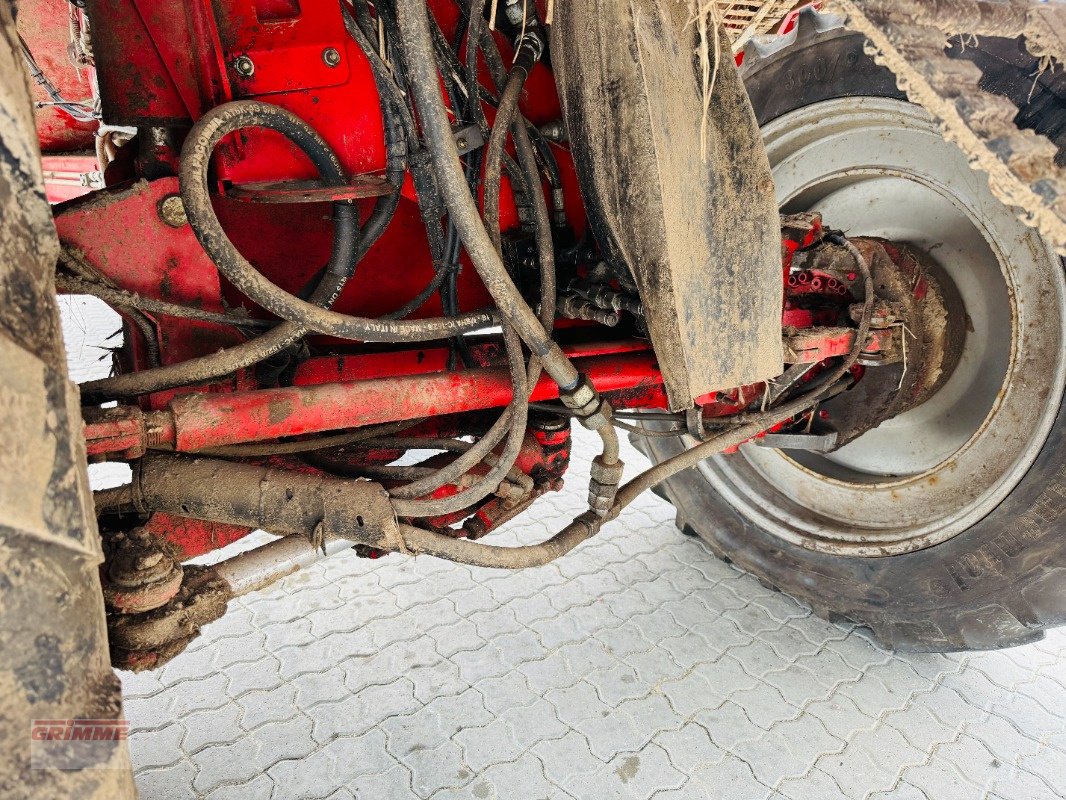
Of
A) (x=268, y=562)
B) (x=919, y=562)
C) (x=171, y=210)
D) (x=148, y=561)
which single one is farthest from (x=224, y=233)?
(x=919, y=562)

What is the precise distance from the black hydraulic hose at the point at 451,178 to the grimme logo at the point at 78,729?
78 cm

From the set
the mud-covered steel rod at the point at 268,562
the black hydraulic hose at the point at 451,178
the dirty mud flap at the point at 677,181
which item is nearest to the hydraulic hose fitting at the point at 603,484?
the dirty mud flap at the point at 677,181

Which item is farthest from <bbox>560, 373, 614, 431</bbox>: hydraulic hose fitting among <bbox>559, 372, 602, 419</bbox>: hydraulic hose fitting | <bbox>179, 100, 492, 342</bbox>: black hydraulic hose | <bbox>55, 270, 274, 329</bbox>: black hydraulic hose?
<bbox>55, 270, 274, 329</bbox>: black hydraulic hose

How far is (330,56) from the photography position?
1.23m

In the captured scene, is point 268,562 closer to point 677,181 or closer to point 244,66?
point 244,66

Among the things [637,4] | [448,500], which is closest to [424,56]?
[637,4]

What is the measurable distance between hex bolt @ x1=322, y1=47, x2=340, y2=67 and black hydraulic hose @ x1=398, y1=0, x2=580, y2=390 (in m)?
0.25

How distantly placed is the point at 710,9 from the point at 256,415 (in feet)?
3.28

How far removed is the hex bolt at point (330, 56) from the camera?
1.22 m

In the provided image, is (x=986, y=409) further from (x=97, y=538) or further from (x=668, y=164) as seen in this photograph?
(x=97, y=538)

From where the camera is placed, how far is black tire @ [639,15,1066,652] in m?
1.65

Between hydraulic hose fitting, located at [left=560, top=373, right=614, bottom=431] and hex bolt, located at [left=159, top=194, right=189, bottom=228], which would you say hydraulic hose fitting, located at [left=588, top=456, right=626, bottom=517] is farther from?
hex bolt, located at [left=159, top=194, right=189, bottom=228]

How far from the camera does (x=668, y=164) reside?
48.2 inches

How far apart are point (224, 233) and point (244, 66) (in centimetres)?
33
